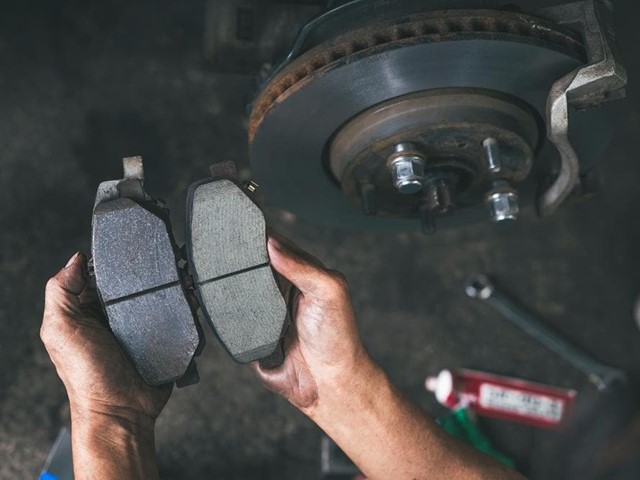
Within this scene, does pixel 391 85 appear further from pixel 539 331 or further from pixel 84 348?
pixel 539 331

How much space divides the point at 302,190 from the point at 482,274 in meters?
0.50

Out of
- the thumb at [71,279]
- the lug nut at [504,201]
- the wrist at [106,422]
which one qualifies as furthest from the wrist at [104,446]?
the lug nut at [504,201]

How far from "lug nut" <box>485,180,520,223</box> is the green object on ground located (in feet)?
1.66

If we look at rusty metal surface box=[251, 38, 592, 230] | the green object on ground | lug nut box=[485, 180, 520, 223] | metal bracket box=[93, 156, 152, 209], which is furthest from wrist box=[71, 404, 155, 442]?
the green object on ground

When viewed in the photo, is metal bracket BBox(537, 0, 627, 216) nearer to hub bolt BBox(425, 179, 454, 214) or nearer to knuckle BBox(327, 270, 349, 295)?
hub bolt BBox(425, 179, 454, 214)

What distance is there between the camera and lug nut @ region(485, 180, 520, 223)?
99 centimetres

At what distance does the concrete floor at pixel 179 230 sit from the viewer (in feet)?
4.42

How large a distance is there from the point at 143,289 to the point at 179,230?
0.58 m

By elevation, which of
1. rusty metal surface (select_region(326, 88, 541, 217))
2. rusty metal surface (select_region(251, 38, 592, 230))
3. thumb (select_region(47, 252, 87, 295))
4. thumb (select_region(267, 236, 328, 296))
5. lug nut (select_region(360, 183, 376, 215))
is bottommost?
thumb (select_region(267, 236, 328, 296))

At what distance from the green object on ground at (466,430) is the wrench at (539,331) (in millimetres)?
200

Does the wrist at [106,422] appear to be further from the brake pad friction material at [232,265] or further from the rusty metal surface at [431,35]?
the rusty metal surface at [431,35]

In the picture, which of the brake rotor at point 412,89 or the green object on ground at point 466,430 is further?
the green object on ground at point 466,430

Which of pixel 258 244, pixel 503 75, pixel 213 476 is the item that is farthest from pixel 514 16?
pixel 213 476

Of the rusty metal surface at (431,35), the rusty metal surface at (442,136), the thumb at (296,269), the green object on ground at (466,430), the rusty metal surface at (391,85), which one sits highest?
the rusty metal surface at (431,35)
